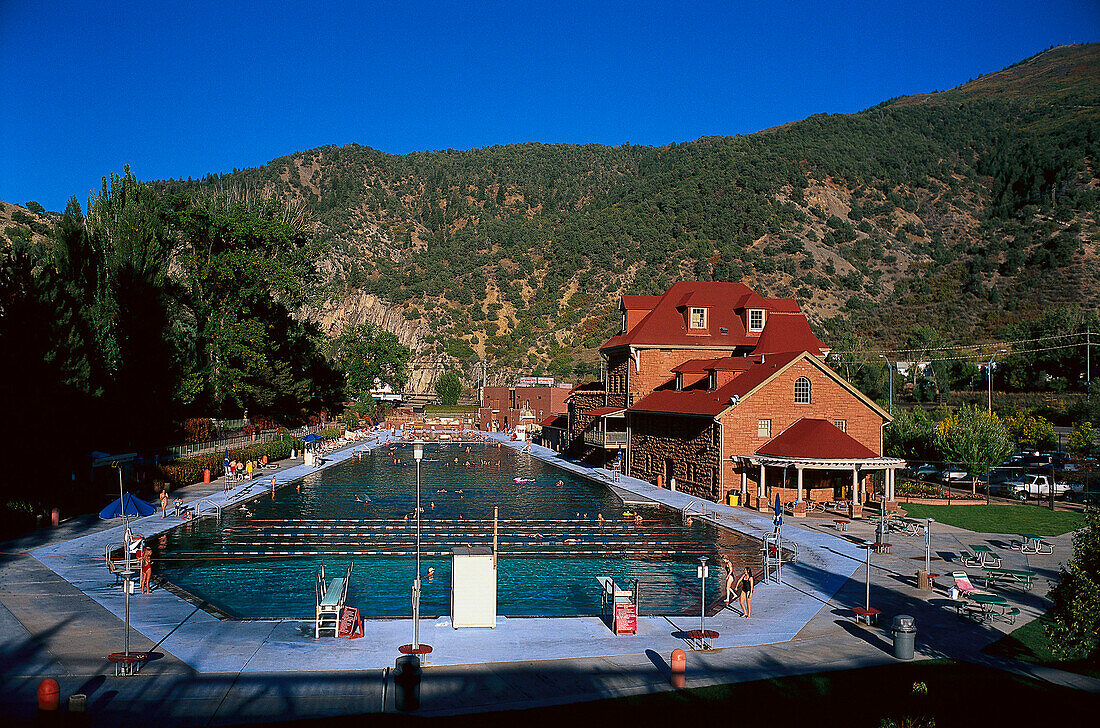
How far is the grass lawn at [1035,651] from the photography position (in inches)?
575

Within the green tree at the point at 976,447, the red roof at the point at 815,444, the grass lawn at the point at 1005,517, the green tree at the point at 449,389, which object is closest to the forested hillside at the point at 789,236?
the green tree at the point at 449,389

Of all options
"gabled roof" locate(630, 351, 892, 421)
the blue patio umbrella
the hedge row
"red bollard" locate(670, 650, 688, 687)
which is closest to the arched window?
"gabled roof" locate(630, 351, 892, 421)

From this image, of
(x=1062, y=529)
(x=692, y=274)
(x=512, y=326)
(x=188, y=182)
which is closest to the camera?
(x=1062, y=529)

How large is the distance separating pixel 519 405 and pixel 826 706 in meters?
81.7

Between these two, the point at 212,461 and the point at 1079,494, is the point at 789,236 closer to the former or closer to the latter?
the point at 1079,494

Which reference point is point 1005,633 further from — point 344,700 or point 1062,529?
point 1062,529

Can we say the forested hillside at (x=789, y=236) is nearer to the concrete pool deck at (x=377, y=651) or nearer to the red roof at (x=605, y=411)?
the red roof at (x=605, y=411)

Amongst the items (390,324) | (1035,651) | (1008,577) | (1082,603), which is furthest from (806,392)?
(390,324)

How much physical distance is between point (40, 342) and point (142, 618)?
19.0 meters

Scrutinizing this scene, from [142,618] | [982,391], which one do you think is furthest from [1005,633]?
[982,391]

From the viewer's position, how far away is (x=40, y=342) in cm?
3153

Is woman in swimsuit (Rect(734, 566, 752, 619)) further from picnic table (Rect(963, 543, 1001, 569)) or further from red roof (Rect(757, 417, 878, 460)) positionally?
red roof (Rect(757, 417, 878, 460))

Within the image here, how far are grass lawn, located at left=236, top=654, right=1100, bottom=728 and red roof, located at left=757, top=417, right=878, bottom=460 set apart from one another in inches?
833

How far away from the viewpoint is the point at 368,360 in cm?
10725
